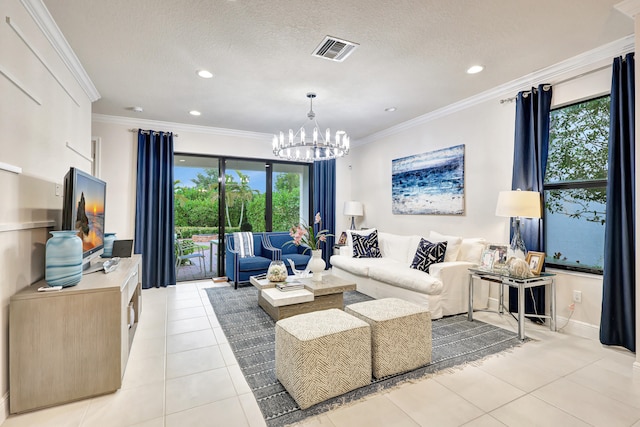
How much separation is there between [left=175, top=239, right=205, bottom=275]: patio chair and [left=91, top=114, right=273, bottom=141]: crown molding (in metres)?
1.94

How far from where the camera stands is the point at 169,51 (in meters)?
2.90

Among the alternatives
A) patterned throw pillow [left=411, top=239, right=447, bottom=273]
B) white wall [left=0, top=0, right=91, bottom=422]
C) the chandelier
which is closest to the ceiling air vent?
the chandelier

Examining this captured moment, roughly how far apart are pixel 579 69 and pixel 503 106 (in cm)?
77

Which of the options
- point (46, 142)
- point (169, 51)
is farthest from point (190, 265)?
point (169, 51)

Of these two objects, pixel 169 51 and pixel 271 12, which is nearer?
pixel 271 12

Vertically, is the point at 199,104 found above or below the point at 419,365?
above

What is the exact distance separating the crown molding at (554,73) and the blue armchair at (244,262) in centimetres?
339

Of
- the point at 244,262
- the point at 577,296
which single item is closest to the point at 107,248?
the point at 244,262

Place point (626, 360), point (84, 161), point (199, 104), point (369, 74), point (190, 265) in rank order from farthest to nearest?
point (190, 265) < point (199, 104) < point (84, 161) < point (369, 74) < point (626, 360)

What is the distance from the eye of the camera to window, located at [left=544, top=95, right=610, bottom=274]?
306cm

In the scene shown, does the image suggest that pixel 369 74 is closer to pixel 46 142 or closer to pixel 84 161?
pixel 46 142

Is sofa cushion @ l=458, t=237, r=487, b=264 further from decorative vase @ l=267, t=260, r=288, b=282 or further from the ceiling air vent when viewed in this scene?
the ceiling air vent

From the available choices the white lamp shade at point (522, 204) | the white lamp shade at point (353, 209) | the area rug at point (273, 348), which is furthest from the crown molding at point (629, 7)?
the white lamp shade at point (353, 209)

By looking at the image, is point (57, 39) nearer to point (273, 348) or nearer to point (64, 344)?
point (64, 344)
